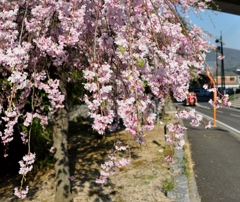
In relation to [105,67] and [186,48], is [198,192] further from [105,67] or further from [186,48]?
[105,67]

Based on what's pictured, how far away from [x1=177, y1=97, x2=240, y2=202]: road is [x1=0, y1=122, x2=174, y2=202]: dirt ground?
A: 777mm

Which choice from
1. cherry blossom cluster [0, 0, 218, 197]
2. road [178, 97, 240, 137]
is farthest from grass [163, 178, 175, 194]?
road [178, 97, 240, 137]

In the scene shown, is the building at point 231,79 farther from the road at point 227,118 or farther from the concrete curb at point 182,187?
the concrete curb at point 182,187

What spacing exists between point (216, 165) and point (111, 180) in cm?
272

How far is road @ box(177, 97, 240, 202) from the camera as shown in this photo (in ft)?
17.1

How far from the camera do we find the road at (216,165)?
5.21 metres

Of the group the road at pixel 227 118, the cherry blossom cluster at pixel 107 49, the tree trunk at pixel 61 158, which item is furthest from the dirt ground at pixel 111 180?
the road at pixel 227 118

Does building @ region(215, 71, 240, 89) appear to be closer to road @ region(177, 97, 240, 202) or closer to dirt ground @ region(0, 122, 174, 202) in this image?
road @ region(177, 97, 240, 202)

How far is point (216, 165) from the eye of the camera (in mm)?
6969

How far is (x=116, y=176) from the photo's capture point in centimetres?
625

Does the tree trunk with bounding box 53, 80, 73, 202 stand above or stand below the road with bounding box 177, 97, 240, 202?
above

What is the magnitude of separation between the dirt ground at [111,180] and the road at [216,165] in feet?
2.55

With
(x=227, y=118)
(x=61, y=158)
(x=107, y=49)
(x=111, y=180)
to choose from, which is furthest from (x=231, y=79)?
(x=107, y=49)

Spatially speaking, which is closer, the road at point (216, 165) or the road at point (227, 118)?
the road at point (216, 165)
